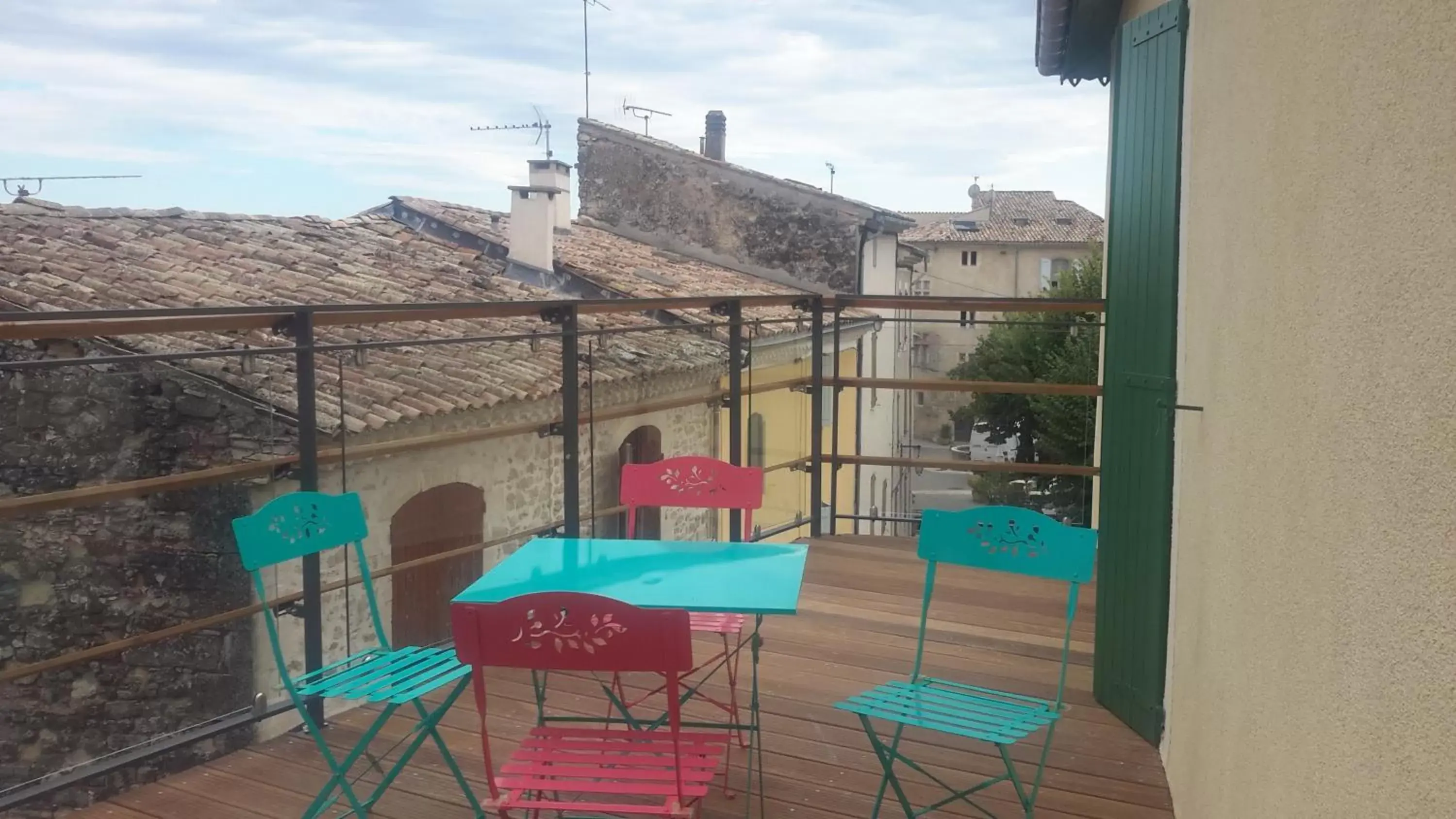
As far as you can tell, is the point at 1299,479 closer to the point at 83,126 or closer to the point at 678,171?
the point at 678,171

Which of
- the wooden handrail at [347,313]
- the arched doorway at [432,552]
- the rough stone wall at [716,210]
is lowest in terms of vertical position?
the arched doorway at [432,552]

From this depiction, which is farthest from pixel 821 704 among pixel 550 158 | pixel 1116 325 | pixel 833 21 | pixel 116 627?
pixel 833 21

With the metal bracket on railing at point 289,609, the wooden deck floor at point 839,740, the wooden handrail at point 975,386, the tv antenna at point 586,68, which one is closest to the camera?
the wooden deck floor at point 839,740

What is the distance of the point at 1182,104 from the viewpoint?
3094 mm

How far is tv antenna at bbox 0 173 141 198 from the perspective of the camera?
593 inches

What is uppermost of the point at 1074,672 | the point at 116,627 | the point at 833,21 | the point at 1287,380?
the point at 833,21

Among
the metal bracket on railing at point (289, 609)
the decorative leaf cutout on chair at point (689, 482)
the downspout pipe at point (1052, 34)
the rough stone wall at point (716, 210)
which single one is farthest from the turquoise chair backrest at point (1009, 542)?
the rough stone wall at point (716, 210)

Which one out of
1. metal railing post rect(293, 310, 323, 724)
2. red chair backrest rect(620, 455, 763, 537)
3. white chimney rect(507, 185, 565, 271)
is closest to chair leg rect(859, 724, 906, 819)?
red chair backrest rect(620, 455, 763, 537)

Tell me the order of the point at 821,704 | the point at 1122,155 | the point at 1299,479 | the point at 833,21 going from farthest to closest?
the point at 833,21 < the point at 1122,155 < the point at 821,704 < the point at 1299,479

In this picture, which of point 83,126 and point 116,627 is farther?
point 83,126

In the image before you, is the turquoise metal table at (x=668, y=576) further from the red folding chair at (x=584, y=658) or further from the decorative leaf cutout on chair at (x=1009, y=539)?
the decorative leaf cutout on chair at (x=1009, y=539)

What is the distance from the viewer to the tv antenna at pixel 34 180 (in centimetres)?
1506

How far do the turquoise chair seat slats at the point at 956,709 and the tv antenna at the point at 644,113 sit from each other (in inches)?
681

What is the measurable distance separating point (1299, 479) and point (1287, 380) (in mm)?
180
